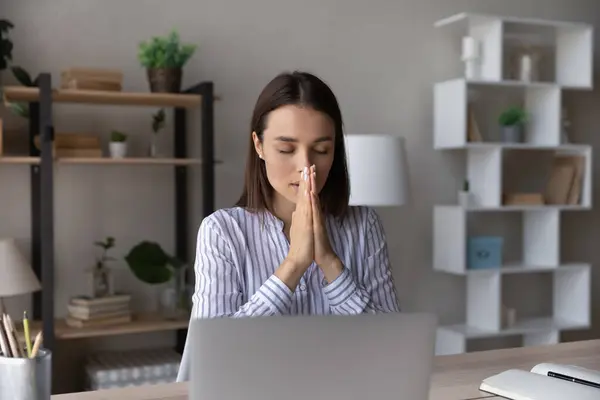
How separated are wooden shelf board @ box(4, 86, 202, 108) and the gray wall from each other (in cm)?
18

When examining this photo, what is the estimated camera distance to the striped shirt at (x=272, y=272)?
180 cm

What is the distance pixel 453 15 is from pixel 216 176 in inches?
63.4

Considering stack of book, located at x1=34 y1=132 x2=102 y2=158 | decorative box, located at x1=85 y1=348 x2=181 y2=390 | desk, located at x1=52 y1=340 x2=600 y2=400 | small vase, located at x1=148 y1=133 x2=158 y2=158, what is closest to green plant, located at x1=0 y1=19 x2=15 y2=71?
stack of book, located at x1=34 y1=132 x2=102 y2=158

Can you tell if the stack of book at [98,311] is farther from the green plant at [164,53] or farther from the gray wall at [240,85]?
the green plant at [164,53]

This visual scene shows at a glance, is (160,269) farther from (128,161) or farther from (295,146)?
(295,146)

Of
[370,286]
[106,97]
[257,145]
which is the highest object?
[106,97]

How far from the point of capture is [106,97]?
3.26 m

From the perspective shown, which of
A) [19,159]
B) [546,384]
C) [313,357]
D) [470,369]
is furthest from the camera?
[19,159]

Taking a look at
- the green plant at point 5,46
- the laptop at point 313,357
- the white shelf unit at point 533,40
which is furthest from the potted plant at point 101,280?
the laptop at point 313,357

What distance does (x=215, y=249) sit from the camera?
1.87 metres

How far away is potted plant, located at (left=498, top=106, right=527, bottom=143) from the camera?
13.7ft

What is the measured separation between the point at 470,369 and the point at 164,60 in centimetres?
205

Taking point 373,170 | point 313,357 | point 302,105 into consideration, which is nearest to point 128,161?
point 373,170

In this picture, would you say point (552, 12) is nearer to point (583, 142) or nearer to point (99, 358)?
point (583, 142)
